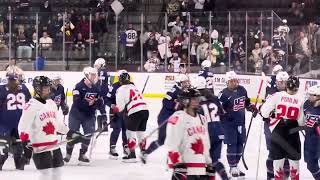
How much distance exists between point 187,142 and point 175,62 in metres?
11.3

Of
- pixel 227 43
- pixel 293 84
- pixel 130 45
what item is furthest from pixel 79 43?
pixel 293 84

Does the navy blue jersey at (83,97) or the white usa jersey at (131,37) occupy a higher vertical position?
the white usa jersey at (131,37)

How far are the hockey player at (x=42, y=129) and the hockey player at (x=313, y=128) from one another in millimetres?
2471

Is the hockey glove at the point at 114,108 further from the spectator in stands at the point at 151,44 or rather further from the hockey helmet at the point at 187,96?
the spectator in stands at the point at 151,44

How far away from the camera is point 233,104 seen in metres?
8.57

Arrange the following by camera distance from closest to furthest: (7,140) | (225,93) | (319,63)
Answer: (225,93), (7,140), (319,63)

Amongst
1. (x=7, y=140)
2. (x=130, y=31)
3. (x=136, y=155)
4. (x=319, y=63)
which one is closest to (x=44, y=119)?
(x=7, y=140)

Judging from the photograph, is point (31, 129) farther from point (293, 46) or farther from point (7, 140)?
point (293, 46)

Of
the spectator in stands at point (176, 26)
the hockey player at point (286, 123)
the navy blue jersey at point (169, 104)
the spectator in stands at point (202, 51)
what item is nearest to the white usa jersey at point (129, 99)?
the navy blue jersey at point (169, 104)

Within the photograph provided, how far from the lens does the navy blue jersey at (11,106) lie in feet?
30.2

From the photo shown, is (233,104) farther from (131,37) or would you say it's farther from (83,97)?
(131,37)

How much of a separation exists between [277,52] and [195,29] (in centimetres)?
220

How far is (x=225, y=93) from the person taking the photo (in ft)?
28.2

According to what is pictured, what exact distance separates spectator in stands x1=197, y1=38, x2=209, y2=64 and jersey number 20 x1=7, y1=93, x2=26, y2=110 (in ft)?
26.7
